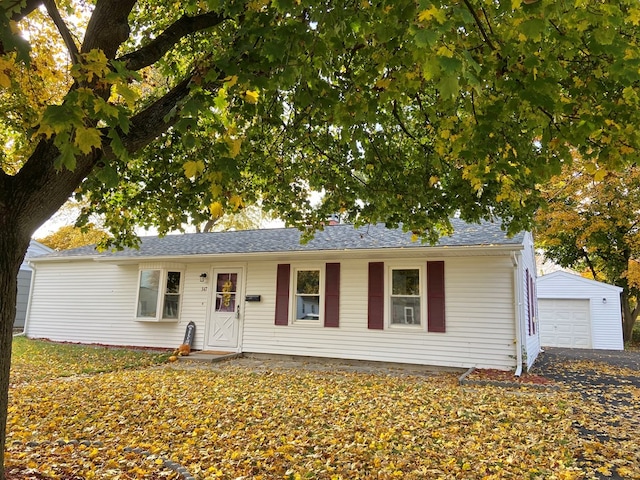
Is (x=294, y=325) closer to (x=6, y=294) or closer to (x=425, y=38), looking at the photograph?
(x=6, y=294)

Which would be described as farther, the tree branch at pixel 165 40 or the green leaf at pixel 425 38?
the tree branch at pixel 165 40

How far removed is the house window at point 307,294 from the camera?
34.6ft

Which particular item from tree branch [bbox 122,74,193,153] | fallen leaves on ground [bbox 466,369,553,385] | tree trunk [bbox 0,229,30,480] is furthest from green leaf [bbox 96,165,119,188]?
fallen leaves on ground [bbox 466,369,553,385]

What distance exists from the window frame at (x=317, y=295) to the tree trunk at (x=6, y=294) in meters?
7.79

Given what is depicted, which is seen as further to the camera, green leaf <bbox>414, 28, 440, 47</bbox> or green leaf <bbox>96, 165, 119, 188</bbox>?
green leaf <bbox>96, 165, 119, 188</bbox>

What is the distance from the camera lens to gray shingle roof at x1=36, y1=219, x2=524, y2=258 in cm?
Result: 936

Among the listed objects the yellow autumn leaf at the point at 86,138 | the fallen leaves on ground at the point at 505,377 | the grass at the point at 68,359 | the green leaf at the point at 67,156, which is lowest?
the grass at the point at 68,359

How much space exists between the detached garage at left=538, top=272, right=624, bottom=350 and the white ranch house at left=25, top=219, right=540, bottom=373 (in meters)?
6.58

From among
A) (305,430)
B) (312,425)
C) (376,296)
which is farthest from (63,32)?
(376,296)

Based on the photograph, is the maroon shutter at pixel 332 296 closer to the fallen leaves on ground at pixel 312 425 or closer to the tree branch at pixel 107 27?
the fallen leaves on ground at pixel 312 425

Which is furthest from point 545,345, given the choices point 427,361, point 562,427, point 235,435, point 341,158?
point 235,435

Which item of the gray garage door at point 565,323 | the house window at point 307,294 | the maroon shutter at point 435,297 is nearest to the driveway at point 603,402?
the maroon shutter at point 435,297

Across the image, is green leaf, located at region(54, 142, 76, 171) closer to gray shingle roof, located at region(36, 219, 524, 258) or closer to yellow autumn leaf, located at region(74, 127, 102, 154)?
yellow autumn leaf, located at region(74, 127, 102, 154)

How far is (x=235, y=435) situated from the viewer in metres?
4.34
